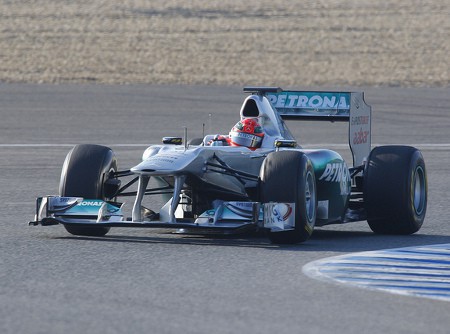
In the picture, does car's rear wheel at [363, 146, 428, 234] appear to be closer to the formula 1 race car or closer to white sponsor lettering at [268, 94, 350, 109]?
the formula 1 race car

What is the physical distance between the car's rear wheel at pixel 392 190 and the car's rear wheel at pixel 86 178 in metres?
2.31

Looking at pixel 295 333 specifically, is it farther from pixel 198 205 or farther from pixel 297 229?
pixel 198 205

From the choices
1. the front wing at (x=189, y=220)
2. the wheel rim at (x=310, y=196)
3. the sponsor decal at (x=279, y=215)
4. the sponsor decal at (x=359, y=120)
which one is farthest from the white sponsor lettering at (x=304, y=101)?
the sponsor decal at (x=279, y=215)

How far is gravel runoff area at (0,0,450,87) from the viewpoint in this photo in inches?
1302

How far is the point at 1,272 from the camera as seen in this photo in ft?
26.8

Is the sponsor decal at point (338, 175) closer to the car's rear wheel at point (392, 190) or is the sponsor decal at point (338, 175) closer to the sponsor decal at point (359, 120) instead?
the car's rear wheel at point (392, 190)

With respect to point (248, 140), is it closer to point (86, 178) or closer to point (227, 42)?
point (86, 178)

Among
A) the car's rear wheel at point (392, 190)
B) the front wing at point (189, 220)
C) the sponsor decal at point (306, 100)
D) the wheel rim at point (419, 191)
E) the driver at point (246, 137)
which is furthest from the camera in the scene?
the sponsor decal at point (306, 100)

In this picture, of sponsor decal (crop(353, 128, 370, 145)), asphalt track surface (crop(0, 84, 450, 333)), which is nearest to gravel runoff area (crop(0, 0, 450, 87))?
asphalt track surface (crop(0, 84, 450, 333))

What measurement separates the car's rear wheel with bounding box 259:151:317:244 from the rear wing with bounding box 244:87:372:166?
215 cm

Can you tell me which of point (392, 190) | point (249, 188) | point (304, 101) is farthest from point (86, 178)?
point (304, 101)

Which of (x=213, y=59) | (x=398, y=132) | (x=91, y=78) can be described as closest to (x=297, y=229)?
(x=398, y=132)

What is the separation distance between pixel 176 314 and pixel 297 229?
10.2 ft

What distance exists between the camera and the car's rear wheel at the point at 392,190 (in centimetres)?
1073
